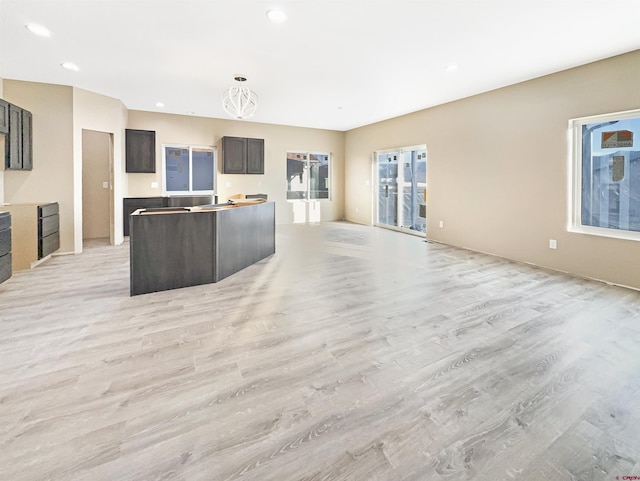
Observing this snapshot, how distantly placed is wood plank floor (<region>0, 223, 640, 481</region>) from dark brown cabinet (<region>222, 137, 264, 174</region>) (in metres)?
5.08

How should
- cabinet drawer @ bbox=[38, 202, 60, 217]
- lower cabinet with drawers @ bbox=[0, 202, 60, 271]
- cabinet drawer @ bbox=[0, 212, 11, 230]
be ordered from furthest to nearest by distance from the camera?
1. cabinet drawer @ bbox=[38, 202, 60, 217]
2. lower cabinet with drawers @ bbox=[0, 202, 60, 271]
3. cabinet drawer @ bbox=[0, 212, 11, 230]

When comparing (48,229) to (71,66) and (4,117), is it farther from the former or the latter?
(71,66)

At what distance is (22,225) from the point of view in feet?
15.7

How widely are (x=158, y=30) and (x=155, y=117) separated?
15.5 ft

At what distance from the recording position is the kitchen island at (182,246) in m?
3.77

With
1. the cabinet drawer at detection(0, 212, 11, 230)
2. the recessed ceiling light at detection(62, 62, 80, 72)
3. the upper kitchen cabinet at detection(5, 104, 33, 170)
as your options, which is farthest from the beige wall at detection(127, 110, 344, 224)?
the cabinet drawer at detection(0, 212, 11, 230)

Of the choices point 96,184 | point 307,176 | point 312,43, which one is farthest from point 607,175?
point 96,184

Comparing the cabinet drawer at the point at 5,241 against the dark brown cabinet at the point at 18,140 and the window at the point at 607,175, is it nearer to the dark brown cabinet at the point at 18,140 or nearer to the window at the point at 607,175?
the dark brown cabinet at the point at 18,140

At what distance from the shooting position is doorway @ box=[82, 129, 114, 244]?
736 cm

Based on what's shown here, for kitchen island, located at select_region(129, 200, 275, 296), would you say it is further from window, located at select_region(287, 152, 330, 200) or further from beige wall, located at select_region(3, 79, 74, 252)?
window, located at select_region(287, 152, 330, 200)

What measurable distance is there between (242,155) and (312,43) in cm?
498

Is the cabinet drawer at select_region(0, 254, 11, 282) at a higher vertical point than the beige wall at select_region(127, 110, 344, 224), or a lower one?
lower

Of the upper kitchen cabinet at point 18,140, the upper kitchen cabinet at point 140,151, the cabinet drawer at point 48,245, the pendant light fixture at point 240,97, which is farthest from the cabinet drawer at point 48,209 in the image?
the pendant light fixture at point 240,97

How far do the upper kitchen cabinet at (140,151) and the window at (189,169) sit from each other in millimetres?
596
